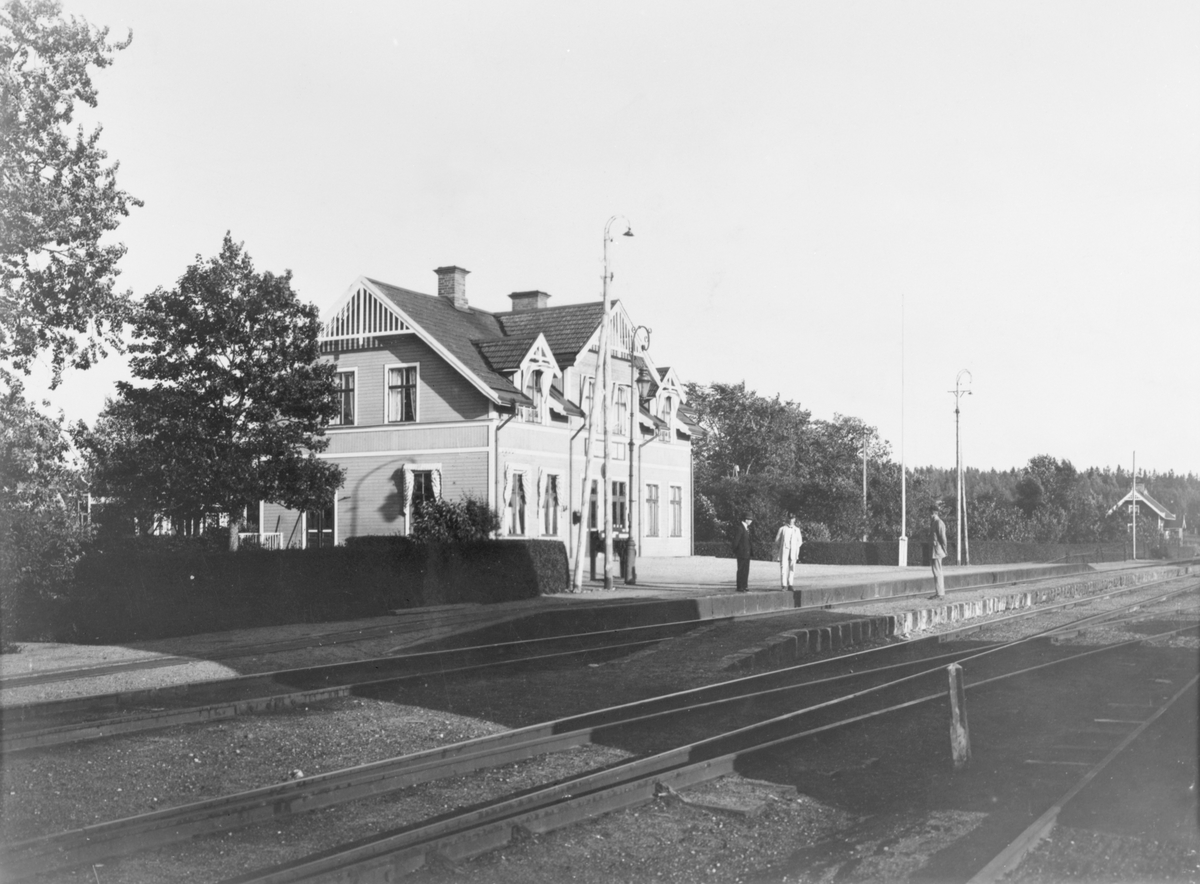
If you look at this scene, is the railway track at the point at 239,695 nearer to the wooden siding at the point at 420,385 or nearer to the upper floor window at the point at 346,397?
the wooden siding at the point at 420,385

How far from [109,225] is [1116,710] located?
792 inches

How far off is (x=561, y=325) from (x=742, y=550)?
18.3m

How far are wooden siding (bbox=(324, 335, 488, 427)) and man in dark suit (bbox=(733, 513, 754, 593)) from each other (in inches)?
501

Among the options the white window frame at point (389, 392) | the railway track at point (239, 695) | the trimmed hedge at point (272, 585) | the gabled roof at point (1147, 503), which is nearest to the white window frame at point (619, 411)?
the white window frame at point (389, 392)

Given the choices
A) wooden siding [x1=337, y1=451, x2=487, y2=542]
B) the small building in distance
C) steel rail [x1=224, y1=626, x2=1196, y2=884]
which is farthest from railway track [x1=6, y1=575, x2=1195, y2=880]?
the small building in distance

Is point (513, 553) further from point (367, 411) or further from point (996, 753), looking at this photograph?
point (996, 753)

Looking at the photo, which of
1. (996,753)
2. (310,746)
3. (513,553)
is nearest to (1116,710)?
(996,753)

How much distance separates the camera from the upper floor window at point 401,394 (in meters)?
39.4

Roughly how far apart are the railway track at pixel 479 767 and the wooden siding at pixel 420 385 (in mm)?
25231

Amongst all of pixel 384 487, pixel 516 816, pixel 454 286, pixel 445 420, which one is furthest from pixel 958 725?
pixel 454 286

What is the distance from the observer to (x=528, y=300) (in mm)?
47562

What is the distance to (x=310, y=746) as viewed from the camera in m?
10.1

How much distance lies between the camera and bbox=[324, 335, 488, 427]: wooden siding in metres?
38.4

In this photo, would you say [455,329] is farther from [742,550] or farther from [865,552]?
[865,552]
